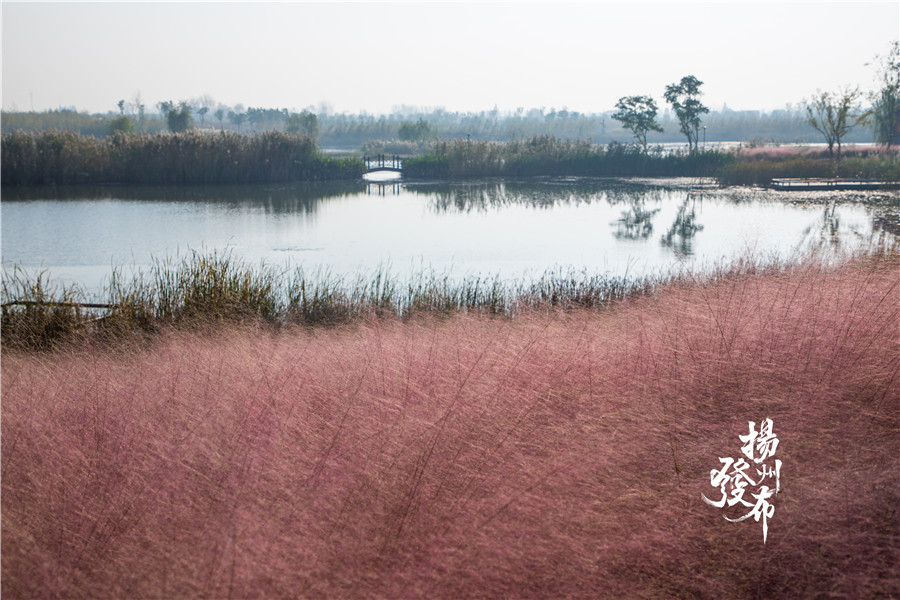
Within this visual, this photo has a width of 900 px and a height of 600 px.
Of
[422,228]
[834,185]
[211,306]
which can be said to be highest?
[834,185]

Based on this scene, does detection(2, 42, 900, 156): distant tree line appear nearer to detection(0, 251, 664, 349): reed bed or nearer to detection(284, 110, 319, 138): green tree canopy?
detection(284, 110, 319, 138): green tree canopy

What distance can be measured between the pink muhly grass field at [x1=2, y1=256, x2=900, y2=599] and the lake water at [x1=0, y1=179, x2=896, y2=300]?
4.80 m

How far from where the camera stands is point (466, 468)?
9.94 ft

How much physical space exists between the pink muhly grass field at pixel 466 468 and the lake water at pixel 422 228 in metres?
4.80

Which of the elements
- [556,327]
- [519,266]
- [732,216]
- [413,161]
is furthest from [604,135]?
[556,327]

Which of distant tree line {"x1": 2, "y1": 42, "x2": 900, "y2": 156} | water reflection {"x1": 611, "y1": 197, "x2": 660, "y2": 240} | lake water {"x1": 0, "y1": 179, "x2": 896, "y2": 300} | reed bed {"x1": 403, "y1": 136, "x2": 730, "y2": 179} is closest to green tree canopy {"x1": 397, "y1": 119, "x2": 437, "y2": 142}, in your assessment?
distant tree line {"x1": 2, "y1": 42, "x2": 900, "y2": 156}

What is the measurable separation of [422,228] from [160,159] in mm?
13240

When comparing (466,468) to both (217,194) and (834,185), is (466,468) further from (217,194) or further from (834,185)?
(834,185)

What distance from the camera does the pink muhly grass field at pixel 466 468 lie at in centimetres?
255

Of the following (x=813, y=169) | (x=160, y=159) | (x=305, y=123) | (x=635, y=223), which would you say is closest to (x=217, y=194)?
(x=160, y=159)

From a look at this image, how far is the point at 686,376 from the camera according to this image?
3.92 metres

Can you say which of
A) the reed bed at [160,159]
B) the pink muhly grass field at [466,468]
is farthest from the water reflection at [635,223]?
the reed bed at [160,159]

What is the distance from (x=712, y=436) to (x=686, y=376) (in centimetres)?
57

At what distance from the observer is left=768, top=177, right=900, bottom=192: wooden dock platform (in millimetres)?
20875
